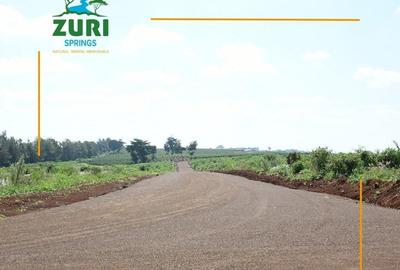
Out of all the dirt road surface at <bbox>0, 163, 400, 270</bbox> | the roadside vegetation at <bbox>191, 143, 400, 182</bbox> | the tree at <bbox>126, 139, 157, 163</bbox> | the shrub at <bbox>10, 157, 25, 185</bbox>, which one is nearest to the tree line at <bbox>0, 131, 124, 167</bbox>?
the tree at <bbox>126, 139, 157, 163</bbox>

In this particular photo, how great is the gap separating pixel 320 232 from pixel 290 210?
4.20m

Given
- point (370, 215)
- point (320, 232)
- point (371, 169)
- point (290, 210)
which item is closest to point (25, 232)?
point (320, 232)

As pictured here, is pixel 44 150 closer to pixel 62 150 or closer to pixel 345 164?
pixel 62 150

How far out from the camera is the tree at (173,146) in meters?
185

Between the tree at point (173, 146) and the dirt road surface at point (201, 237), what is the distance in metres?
168

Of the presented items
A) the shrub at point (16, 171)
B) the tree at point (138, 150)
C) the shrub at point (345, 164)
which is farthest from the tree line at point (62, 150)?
the shrub at point (345, 164)

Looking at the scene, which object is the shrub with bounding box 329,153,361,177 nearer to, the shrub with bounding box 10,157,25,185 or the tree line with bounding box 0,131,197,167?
the shrub with bounding box 10,157,25,185

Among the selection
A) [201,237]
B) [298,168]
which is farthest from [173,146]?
[201,237]

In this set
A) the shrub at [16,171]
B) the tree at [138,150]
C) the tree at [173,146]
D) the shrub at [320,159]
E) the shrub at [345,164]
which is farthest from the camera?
the tree at [173,146]

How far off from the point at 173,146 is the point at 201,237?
180034 mm

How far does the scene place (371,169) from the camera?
23.4 meters

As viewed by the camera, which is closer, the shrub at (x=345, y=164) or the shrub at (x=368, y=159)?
the shrub at (x=368, y=159)

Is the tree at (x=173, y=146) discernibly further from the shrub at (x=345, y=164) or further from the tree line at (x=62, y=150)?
the shrub at (x=345, y=164)

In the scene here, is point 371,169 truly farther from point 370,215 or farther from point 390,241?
point 390,241
